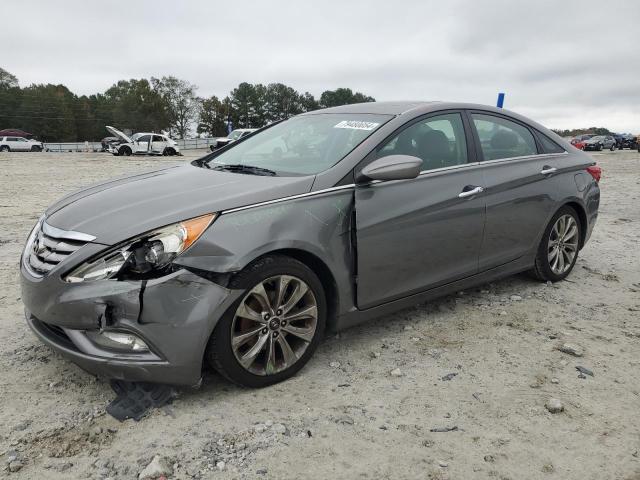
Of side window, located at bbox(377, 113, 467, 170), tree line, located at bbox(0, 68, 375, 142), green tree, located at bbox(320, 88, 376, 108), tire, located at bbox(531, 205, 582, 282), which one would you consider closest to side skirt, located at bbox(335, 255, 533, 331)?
tire, located at bbox(531, 205, 582, 282)

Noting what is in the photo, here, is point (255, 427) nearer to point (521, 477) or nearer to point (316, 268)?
point (316, 268)

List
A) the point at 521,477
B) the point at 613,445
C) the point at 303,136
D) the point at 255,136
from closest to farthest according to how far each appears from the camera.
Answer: the point at 521,477 < the point at 613,445 < the point at 303,136 < the point at 255,136

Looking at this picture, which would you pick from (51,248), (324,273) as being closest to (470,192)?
(324,273)

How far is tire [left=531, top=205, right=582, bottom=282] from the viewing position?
4.62m

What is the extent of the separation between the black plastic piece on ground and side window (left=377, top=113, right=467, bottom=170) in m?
1.85

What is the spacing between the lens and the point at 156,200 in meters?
2.96

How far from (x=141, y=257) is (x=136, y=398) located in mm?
759

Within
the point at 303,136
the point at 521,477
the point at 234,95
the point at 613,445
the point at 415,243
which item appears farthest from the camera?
the point at 234,95

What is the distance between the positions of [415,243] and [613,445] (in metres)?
1.52

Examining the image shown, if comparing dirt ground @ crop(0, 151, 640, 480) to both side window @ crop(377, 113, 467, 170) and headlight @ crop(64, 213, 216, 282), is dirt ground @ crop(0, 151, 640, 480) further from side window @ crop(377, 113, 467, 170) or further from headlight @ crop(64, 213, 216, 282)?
side window @ crop(377, 113, 467, 170)

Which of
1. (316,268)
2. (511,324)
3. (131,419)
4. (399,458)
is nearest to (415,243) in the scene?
(316,268)

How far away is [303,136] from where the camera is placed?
12.6 ft

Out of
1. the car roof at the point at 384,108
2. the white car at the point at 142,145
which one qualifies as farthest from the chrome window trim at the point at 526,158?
the white car at the point at 142,145

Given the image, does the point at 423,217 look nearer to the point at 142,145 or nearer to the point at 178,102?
the point at 142,145
